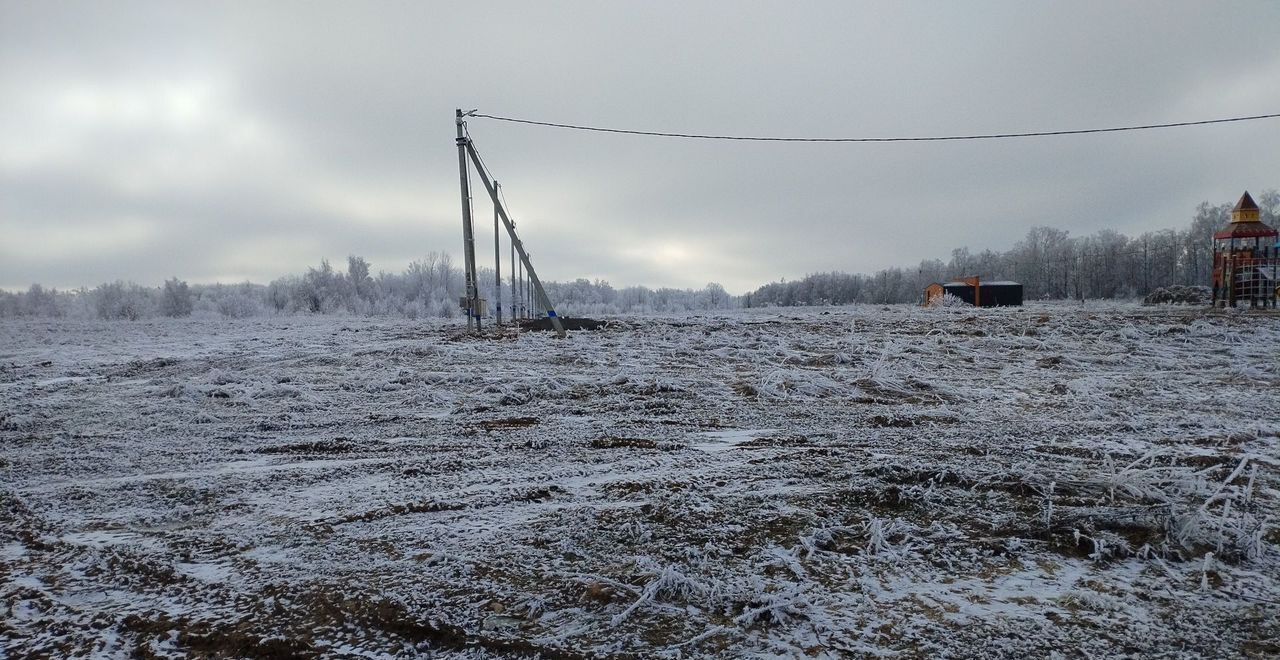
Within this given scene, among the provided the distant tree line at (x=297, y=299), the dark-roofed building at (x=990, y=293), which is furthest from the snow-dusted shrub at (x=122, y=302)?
the dark-roofed building at (x=990, y=293)

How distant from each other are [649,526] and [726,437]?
2146mm

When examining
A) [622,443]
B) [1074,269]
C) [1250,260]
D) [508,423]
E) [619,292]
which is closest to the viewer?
[622,443]

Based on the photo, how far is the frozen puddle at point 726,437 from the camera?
15.0 ft

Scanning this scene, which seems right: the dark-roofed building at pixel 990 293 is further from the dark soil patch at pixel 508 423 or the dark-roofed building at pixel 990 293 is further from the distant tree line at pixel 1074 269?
the dark soil patch at pixel 508 423

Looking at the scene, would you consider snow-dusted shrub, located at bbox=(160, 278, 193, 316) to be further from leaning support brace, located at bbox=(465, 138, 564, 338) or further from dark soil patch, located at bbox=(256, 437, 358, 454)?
dark soil patch, located at bbox=(256, 437, 358, 454)

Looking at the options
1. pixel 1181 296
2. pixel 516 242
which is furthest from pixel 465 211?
pixel 1181 296

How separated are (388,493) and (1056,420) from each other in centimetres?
538

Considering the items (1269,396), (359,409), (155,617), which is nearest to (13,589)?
(155,617)

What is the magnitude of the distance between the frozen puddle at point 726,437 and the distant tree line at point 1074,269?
2993 inches

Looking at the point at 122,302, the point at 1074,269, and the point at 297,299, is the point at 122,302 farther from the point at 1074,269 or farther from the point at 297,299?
the point at 1074,269

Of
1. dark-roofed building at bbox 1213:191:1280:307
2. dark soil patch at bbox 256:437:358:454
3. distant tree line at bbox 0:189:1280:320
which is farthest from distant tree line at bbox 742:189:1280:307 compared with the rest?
dark soil patch at bbox 256:437:358:454

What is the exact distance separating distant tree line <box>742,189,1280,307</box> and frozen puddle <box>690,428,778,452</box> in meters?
76.0

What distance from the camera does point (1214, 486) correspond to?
3256mm

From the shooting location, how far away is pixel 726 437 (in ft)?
16.2
